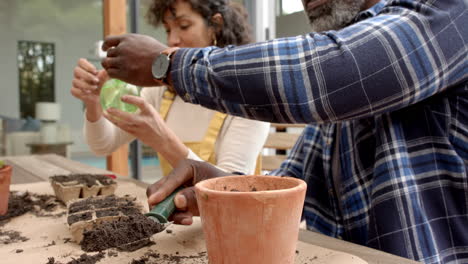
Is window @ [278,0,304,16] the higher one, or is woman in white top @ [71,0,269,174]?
window @ [278,0,304,16]

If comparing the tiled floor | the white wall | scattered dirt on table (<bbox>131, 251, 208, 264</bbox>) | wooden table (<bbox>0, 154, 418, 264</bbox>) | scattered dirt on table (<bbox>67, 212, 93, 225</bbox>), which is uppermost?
the white wall

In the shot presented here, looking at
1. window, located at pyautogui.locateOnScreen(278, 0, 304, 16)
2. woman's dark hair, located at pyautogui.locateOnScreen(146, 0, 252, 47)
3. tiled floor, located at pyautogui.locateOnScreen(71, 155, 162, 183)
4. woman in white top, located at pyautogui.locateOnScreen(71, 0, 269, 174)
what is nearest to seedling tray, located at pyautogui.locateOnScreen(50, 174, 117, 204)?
woman in white top, located at pyautogui.locateOnScreen(71, 0, 269, 174)

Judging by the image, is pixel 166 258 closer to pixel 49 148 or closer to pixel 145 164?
pixel 145 164

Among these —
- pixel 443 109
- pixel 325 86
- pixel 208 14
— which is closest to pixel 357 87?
pixel 325 86

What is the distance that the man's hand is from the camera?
2.89 ft

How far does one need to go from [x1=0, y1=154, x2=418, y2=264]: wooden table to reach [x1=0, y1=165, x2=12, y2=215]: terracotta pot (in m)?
0.44

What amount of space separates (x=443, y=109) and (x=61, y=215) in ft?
2.93

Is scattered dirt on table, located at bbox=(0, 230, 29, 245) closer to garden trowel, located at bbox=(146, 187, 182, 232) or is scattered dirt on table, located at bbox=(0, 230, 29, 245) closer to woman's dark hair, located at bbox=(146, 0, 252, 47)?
garden trowel, located at bbox=(146, 187, 182, 232)

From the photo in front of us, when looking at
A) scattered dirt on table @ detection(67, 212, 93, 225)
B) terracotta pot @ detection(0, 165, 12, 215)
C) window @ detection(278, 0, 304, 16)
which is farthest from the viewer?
window @ detection(278, 0, 304, 16)

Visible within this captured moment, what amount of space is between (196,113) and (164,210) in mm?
986

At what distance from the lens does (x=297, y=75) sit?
788 mm

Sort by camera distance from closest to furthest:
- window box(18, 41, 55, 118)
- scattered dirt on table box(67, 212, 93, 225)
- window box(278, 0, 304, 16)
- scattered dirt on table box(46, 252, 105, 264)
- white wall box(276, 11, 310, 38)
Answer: scattered dirt on table box(46, 252, 105, 264), scattered dirt on table box(67, 212, 93, 225), white wall box(276, 11, 310, 38), window box(278, 0, 304, 16), window box(18, 41, 55, 118)

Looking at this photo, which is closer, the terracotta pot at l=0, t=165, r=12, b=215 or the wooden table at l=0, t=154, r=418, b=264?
the wooden table at l=0, t=154, r=418, b=264

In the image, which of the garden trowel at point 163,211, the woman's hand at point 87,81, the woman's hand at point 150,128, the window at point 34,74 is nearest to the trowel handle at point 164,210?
the garden trowel at point 163,211
